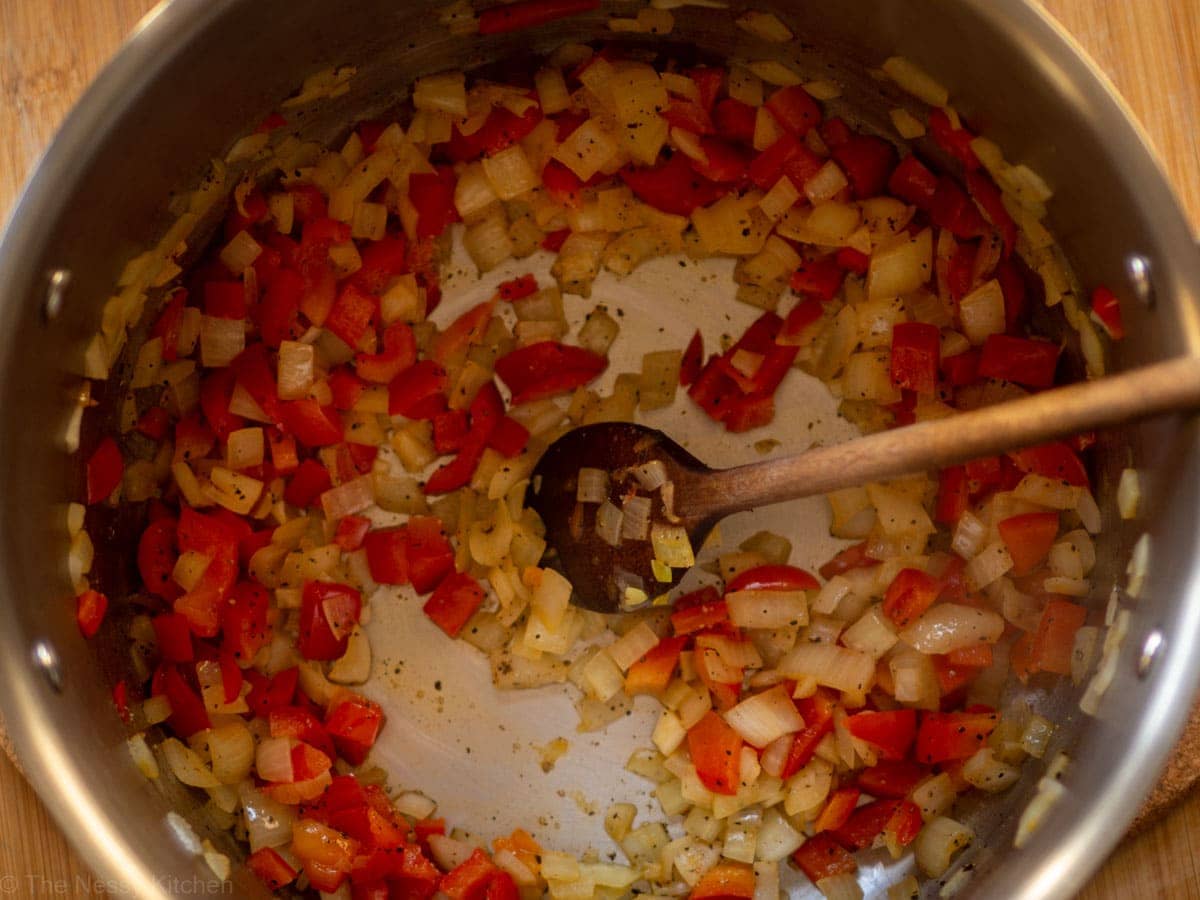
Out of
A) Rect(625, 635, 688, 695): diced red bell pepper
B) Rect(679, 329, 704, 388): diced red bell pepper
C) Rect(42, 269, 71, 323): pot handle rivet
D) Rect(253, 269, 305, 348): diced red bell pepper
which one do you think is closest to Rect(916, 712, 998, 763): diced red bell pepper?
Rect(625, 635, 688, 695): diced red bell pepper

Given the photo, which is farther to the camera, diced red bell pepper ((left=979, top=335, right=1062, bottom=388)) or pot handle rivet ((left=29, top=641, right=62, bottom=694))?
diced red bell pepper ((left=979, top=335, right=1062, bottom=388))

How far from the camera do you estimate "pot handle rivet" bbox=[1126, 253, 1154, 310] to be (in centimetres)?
114

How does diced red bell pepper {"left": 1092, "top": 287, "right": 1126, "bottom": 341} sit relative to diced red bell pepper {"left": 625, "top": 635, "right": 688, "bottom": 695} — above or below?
above

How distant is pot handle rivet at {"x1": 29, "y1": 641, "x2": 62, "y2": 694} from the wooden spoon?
0.66 metres

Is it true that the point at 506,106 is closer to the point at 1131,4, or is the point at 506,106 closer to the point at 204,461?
the point at 204,461

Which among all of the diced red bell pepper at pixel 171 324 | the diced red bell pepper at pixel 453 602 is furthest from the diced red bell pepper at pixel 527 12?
the diced red bell pepper at pixel 453 602

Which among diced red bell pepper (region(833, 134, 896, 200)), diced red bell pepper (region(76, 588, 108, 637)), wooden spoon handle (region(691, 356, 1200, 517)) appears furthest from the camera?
diced red bell pepper (region(833, 134, 896, 200))

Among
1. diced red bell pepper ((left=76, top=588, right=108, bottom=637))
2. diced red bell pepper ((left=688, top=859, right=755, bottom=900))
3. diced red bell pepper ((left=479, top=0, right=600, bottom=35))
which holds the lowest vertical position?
diced red bell pepper ((left=688, top=859, right=755, bottom=900))

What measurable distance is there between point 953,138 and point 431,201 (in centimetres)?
73

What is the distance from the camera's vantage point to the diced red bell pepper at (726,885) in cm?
149

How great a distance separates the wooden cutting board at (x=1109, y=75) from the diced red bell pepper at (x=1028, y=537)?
13.2 inches

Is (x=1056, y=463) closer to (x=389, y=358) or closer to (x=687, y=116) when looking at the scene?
(x=687, y=116)

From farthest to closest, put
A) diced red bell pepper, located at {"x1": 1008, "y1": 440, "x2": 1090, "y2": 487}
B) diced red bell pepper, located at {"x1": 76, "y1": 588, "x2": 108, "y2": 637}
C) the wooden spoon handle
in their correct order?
diced red bell pepper, located at {"x1": 1008, "y1": 440, "x2": 1090, "y2": 487} → diced red bell pepper, located at {"x1": 76, "y1": 588, "x2": 108, "y2": 637} → the wooden spoon handle

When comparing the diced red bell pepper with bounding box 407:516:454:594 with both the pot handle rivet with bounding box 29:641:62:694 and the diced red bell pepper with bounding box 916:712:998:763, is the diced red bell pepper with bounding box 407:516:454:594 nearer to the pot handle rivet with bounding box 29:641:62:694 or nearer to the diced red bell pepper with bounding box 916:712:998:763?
the pot handle rivet with bounding box 29:641:62:694
